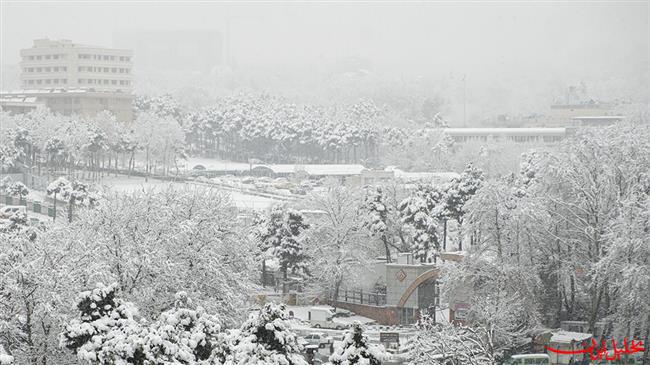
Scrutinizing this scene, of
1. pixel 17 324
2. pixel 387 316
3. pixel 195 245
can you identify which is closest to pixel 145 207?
pixel 195 245

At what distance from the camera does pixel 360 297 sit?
1666 inches

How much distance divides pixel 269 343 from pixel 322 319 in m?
19.5

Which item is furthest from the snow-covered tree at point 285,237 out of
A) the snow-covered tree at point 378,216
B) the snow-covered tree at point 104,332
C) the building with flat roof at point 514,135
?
the building with flat roof at point 514,135

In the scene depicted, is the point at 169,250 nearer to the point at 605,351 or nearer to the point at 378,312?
the point at 378,312

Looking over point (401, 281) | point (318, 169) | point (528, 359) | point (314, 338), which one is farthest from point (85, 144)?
point (528, 359)

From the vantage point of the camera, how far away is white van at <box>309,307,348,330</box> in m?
37.9

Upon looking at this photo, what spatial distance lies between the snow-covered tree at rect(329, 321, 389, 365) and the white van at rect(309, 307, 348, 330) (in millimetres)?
19962

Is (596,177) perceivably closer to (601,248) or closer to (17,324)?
(601,248)

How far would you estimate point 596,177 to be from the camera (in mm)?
38062

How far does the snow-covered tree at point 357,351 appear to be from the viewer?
694 inches

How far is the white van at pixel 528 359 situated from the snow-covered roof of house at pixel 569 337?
4.60ft

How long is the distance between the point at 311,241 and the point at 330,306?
12.0 ft

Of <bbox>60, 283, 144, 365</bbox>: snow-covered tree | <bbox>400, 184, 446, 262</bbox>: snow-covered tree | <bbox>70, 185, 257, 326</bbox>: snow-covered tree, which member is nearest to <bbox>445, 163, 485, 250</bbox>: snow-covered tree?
<bbox>400, 184, 446, 262</bbox>: snow-covered tree

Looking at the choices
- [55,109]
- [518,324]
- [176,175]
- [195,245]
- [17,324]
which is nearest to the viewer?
[17,324]
